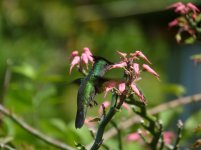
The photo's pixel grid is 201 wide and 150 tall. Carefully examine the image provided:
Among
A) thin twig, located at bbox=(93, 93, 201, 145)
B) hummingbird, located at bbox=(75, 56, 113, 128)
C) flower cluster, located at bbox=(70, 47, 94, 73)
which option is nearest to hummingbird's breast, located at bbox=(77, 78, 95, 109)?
hummingbird, located at bbox=(75, 56, 113, 128)

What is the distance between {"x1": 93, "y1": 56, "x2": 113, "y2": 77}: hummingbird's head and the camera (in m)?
0.95

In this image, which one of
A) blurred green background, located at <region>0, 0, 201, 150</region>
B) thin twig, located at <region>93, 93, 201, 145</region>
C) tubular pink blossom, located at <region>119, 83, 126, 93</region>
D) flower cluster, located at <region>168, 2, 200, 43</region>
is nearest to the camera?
tubular pink blossom, located at <region>119, 83, 126, 93</region>

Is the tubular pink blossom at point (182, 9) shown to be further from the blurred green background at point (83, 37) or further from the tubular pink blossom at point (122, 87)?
the blurred green background at point (83, 37)

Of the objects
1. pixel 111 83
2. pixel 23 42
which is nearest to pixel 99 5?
pixel 23 42

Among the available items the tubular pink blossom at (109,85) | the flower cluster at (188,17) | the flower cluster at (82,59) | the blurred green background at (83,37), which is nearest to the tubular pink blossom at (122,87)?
the tubular pink blossom at (109,85)

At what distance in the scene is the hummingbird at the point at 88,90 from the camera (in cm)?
91

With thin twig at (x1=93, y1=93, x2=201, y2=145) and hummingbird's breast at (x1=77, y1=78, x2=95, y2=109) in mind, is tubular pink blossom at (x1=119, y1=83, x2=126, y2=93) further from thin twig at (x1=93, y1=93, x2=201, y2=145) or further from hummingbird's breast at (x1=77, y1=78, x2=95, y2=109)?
thin twig at (x1=93, y1=93, x2=201, y2=145)

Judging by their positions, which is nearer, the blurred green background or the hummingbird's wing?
the hummingbird's wing

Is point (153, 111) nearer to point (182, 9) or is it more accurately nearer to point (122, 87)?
point (182, 9)

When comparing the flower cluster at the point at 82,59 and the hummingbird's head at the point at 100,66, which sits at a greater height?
the flower cluster at the point at 82,59

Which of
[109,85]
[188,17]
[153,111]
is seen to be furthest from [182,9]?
[153,111]

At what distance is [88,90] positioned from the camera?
919 millimetres

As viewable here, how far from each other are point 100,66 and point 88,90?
2.4 inches

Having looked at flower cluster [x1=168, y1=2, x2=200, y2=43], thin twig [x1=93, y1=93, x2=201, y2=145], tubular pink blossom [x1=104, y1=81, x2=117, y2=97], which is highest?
flower cluster [x1=168, y1=2, x2=200, y2=43]
